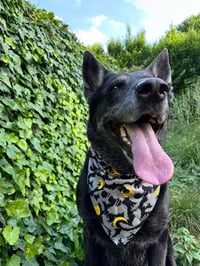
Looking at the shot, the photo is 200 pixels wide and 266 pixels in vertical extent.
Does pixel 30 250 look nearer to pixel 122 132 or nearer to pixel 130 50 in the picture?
pixel 122 132

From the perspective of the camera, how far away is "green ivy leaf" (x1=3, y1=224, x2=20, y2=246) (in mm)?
1747

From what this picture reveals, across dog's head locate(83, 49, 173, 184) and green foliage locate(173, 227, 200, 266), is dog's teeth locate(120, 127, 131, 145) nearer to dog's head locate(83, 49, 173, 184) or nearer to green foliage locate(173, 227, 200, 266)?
dog's head locate(83, 49, 173, 184)

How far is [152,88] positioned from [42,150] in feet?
3.68

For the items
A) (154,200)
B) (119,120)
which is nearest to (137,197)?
(154,200)

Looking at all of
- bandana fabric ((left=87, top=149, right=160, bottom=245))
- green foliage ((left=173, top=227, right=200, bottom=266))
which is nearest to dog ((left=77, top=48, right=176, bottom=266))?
bandana fabric ((left=87, top=149, right=160, bottom=245))

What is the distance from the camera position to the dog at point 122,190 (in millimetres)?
2020

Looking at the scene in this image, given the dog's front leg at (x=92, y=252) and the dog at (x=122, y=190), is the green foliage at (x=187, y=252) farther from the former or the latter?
the dog's front leg at (x=92, y=252)

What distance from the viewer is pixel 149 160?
1.92m

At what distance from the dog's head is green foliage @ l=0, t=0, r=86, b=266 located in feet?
1.52

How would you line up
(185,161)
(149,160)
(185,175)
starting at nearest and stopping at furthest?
(149,160), (185,175), (185,161)

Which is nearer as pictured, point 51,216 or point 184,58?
point 51,216

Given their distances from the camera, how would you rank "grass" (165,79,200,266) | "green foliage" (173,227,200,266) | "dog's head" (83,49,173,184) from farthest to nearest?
"grass" (165,79,200,266) → "green foliage" (173,227,200,266) → "dog's head" (83,49,173,184)

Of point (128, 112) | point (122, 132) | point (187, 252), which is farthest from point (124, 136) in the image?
point (187, 252)

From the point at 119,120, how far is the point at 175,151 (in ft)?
12.2
